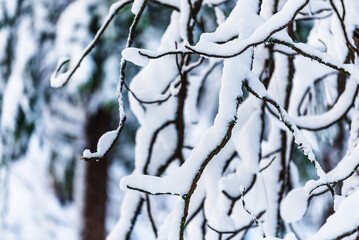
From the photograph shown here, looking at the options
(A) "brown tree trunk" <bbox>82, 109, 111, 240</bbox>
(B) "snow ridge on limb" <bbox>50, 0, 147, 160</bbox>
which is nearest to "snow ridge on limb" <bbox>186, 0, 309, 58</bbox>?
(B) "snow ridge on limb" <bbox>50, 0, 147, 160</bbox>

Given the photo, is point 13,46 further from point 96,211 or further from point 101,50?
point 96,211

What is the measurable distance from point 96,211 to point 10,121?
1.24 meters

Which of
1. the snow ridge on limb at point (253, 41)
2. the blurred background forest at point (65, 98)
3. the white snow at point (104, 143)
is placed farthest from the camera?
the blurred background forest at point (65, 98)

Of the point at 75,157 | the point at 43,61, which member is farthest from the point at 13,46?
the point at 75,157

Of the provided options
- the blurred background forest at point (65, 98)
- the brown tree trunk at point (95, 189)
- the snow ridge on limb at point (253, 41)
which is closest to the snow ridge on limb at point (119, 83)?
the snow ridge on limb at point (253, 41)

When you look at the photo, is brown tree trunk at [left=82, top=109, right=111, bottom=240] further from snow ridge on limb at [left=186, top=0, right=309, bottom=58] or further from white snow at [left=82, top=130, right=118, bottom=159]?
snow ridge on limb at [left=186, top=0, right=309, bottom=58]

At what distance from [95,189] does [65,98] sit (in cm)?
100

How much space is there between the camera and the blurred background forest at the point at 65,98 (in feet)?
14.5

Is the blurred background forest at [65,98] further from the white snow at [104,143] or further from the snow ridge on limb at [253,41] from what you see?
the snow ridge on limb at [253,41]

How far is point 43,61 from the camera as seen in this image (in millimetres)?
4965

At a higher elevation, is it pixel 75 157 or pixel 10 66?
pixel 10 66

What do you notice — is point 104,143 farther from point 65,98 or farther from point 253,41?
point 65,98

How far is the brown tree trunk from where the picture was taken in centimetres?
493

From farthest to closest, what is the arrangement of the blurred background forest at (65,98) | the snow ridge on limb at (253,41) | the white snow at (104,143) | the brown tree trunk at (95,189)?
the brown tree trunk at (95,189) < the blurred background forest at (65,98) < the white snow at (104,143) < the snow ridge on limb at (253,41)
